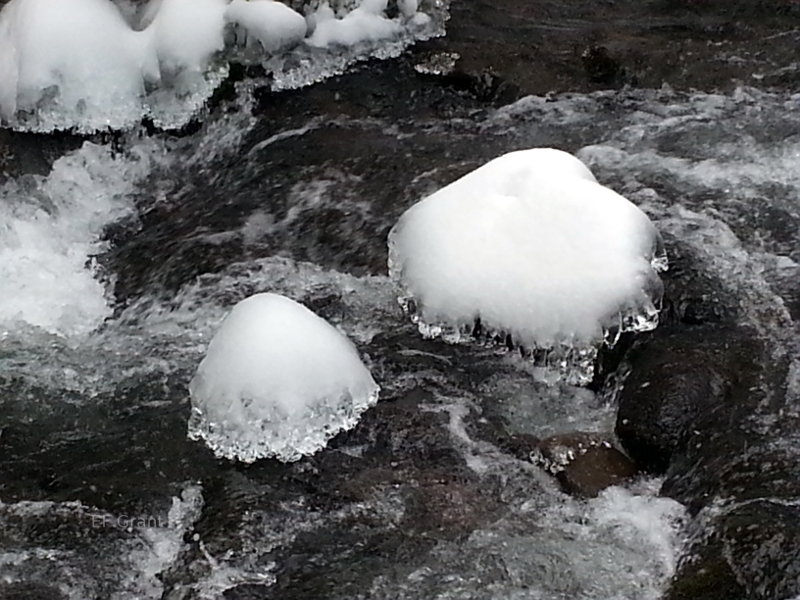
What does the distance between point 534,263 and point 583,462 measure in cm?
74

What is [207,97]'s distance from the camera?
6.50 metres

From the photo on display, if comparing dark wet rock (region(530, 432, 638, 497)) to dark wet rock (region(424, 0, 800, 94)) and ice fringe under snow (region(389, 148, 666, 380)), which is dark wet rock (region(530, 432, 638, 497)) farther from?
dark wet rock (region(424, 0, 800, 94))

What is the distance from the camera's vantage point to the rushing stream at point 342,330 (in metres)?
3.66

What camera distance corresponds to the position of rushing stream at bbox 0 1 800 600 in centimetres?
366

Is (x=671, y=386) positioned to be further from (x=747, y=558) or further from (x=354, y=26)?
(x=354, y=26)

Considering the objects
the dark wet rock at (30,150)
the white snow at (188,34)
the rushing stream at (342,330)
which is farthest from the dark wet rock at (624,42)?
the dark wet rock at (30,150)

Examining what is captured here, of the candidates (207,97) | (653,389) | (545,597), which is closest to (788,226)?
(653,389)

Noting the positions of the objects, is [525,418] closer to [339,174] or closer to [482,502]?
[482,502]

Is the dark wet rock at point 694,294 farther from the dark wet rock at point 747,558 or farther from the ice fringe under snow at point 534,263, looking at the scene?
the dark wet rock at point 747,558

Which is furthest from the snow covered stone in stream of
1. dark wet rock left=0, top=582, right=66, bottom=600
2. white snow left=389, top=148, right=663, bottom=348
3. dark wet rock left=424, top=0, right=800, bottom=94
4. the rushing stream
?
dark wet rock left=0, top=582, right=66, bottom=600

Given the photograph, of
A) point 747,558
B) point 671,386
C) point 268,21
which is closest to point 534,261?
point 671,386

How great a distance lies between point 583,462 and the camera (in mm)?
3980

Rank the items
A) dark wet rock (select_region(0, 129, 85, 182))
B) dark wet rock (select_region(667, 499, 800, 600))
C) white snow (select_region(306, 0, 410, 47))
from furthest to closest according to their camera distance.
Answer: white snow (select_region(306, 0, 410, 47)) < dark wet rock (select_region(0, 129, 85, 182)) < dark wet rock (select_region(667, 499, 800, 600))

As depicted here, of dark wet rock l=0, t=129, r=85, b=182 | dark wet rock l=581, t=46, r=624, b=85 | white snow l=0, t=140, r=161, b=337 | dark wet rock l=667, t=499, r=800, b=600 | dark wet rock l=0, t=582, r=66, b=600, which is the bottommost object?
dark wet rock l=0, t=582, r=66, b=600
